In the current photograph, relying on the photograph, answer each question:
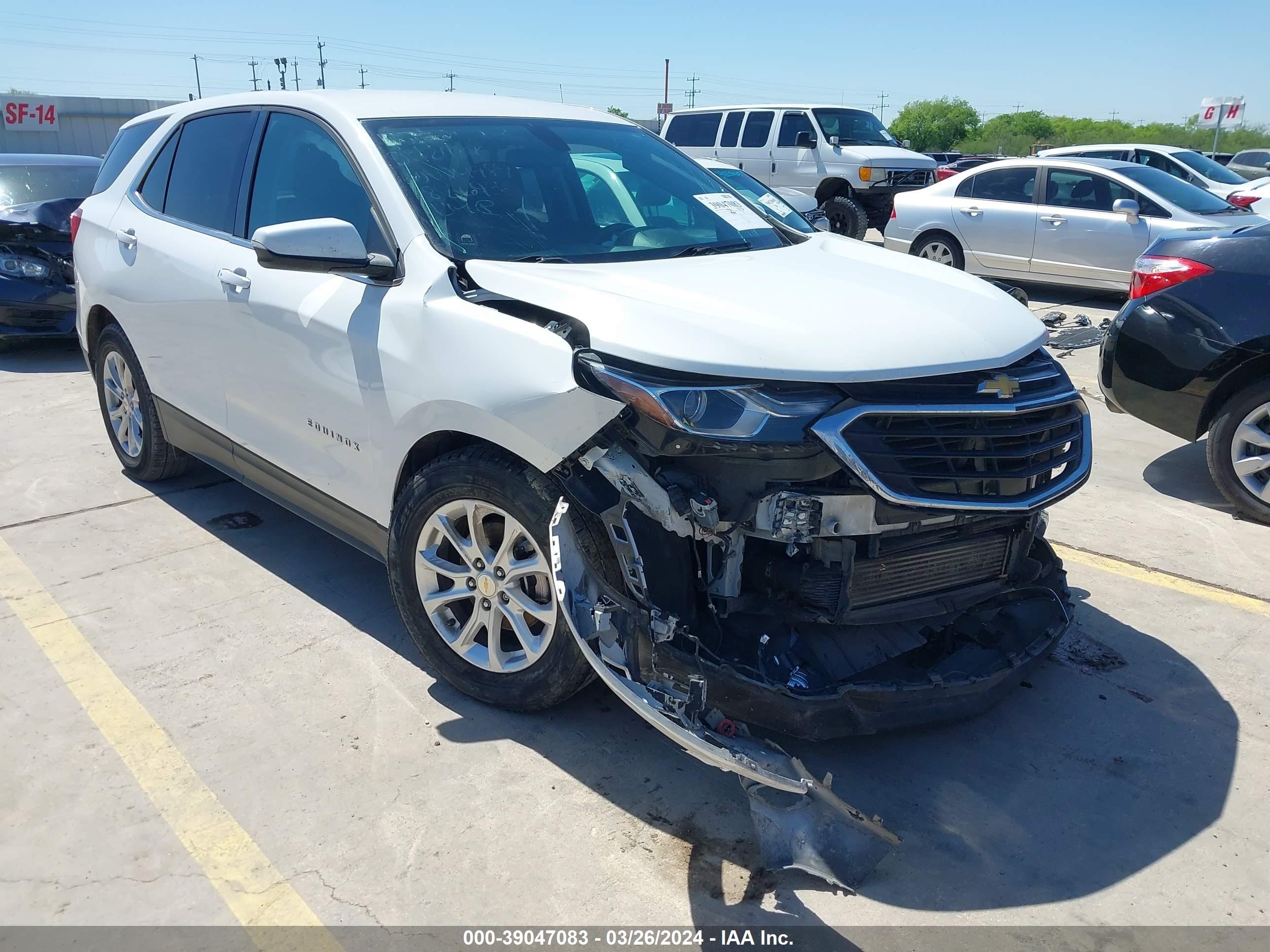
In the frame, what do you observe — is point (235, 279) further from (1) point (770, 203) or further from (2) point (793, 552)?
(1) point (770, 203)

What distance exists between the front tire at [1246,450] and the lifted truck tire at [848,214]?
10665 mm

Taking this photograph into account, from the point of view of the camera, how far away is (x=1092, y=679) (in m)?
3.64

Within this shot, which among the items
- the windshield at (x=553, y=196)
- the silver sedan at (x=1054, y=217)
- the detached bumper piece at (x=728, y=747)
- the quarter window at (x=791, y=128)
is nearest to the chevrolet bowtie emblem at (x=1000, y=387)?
the detached bumper piece at (x=728, y=747)

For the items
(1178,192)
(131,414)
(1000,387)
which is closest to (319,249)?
(1000,387)

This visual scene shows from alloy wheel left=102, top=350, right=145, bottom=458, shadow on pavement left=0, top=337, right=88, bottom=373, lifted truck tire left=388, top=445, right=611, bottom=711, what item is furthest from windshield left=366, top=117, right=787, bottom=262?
shadow on pavement left=0, top=337, right=88, bottom=373

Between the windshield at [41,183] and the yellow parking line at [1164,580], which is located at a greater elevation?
the windshield at [41,183]

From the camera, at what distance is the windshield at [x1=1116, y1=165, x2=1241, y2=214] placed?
1079cm

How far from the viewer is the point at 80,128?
40.6 m

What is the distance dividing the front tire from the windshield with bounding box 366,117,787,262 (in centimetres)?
263

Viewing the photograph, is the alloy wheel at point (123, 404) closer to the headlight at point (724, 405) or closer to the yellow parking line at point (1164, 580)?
the headlight at point (724, 405)

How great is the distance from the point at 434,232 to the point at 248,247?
1125 millimetres

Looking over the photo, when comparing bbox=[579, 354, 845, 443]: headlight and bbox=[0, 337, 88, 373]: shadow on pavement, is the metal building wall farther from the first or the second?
bbox=[579, 354, 845, 443]: headlight

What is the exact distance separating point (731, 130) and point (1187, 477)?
12194mm

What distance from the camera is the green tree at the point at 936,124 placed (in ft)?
270
